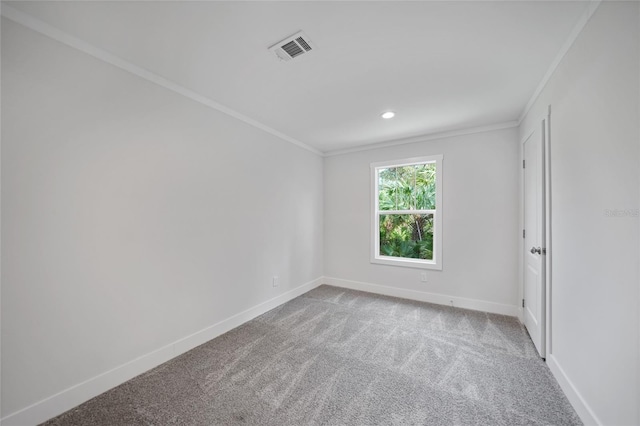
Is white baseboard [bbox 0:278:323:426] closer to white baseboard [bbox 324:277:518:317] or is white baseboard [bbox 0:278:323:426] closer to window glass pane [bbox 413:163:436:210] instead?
white baseboard [bbox 324:277:518:317]

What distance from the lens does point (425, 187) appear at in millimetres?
3762

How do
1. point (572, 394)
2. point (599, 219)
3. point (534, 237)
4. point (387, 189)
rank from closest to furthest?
point (599, 219), point (572, 394), point (534, 237), point (387, 189)

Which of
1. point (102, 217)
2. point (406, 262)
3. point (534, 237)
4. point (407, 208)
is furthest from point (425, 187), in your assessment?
point (102, 217)

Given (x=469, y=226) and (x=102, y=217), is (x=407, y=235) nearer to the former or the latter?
(x=469, y=226)

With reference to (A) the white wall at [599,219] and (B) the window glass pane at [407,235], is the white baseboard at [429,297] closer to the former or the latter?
(B) the window glass pane at [407,235]

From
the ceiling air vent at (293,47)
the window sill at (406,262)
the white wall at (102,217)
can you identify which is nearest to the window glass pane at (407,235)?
the window sill at (406,262)

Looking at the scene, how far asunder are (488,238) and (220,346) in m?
3.37

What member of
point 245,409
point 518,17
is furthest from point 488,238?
point 245,409

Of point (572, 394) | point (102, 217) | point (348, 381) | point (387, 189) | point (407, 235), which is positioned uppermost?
point (387, 189)

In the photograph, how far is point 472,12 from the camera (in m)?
1.44

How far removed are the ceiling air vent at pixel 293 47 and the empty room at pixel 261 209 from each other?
0.5 inches

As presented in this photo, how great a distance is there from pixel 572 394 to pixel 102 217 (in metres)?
3.40

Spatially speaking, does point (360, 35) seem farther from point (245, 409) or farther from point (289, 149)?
point (245, 409)

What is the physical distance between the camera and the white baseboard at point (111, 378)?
1485 mm
